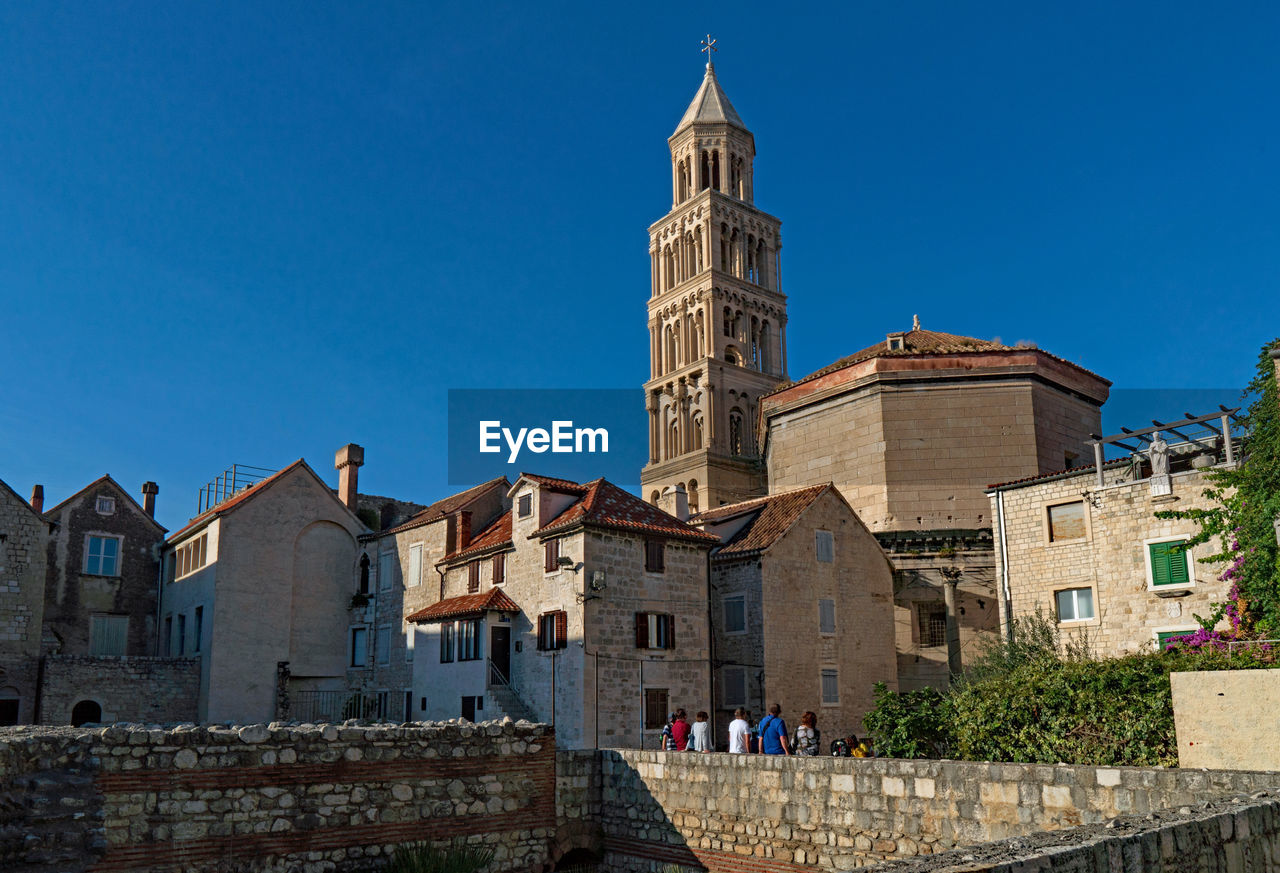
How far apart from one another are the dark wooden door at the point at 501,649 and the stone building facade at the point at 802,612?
648cm

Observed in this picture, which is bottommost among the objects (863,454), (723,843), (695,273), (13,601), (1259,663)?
(723,843)

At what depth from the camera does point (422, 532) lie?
3881cm

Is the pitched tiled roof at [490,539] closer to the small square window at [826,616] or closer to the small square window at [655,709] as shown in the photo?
the small square window at [655,709]

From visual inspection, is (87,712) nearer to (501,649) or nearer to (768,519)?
(501,649)

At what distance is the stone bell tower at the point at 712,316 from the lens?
69062 millimetres

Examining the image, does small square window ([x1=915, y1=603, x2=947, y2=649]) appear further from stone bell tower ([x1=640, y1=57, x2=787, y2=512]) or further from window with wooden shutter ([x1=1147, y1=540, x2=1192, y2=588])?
stone bell tower ([x1=640, y1=57, x2=787, y2=512])

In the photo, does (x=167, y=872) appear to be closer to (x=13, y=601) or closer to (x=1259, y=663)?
(x=1259, y=663)

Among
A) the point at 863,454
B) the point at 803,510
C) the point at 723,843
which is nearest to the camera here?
the point at 723,843

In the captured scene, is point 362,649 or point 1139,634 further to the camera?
point 362,649

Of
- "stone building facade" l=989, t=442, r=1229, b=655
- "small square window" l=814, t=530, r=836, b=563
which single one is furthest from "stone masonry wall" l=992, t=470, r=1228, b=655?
"small square window" l=814, t=530, r=836, b=563

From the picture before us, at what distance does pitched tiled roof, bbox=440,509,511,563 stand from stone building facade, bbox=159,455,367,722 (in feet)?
20.8

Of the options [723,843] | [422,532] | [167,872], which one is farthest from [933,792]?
A: [422,532]

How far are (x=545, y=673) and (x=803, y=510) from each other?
9970mm

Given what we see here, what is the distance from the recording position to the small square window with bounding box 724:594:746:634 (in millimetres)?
33281
